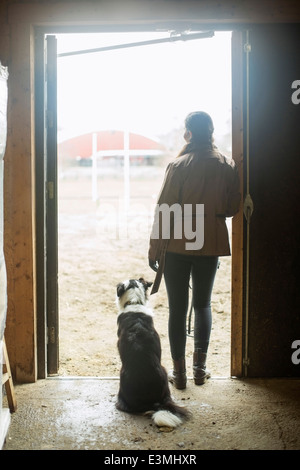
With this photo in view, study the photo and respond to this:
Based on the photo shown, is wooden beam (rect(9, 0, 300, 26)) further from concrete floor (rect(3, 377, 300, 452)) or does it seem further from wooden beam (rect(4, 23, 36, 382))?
concrete floor (rect(3, 377, 300, 452))

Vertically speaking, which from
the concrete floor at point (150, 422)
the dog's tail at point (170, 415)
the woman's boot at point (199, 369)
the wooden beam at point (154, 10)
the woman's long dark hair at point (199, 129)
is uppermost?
the wooden beam at point (154, 10)

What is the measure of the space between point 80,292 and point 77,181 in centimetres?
1991

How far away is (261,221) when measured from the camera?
10.7ft

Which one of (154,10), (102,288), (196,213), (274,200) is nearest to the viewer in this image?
(196,213)

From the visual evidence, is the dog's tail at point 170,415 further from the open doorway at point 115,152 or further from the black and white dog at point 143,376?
the open doorway at point 115,152

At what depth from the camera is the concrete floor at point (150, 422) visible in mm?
2475

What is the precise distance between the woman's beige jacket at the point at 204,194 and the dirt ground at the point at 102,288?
0.82 meters

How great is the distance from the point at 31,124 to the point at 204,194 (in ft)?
4.07

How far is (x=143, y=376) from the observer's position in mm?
2715

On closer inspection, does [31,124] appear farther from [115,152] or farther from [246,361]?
[115,152]

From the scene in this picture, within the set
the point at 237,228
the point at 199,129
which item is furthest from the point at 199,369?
the point at 199,129

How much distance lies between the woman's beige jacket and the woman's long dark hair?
5 centimetres

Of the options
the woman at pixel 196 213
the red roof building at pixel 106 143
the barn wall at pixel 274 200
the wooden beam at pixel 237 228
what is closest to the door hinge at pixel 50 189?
the woman at pixel 196 213
